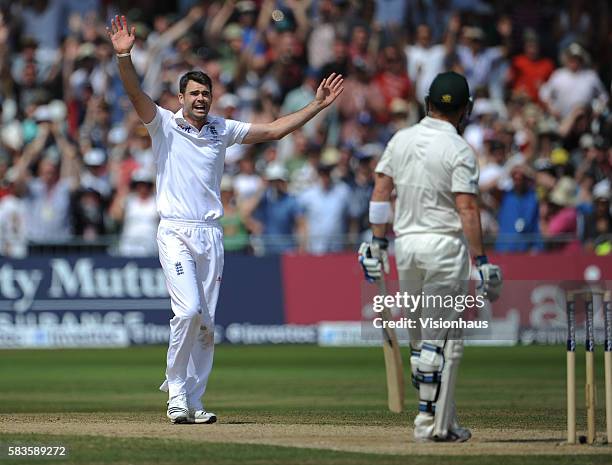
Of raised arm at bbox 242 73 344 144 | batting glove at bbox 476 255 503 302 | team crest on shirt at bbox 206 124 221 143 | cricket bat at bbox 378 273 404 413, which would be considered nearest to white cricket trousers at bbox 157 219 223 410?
team crest on shirt at bbox 206 124 221 143

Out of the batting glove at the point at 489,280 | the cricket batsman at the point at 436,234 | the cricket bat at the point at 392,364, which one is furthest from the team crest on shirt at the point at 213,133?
the batting glove at the point at 489,280

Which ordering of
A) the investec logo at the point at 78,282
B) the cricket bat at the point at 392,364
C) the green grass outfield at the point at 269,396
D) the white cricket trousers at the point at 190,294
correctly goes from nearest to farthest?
the green grass outfield at the point at 269,396 → the cricket bat at the point at 392,364 → the white cricket trousers at the point at 190,294 → the investec logo at the point at 78,282

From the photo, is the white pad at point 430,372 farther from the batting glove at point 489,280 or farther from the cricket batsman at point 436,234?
the batting glove at point 489,280

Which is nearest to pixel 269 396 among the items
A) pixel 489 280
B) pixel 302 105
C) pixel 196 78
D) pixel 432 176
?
pixel 196 78

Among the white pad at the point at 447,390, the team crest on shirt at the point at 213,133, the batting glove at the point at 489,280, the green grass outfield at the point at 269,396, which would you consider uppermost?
the team crest on shirt at the point at 213,133

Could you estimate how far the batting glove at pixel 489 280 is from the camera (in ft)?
30.7

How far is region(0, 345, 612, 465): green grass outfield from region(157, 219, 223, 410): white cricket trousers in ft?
1.69

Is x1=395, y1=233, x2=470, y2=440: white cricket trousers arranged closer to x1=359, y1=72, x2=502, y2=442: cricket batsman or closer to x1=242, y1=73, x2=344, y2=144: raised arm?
x1=359, y1=72, x2=502, y2=442: cricket batsman

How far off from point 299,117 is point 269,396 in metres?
4.44

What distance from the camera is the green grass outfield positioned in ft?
30.2

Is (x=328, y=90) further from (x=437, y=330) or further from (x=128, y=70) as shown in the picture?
(x=437, y=330)

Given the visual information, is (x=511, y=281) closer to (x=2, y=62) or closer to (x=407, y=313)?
(x=2, y=62)

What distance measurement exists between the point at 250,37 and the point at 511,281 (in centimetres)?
711

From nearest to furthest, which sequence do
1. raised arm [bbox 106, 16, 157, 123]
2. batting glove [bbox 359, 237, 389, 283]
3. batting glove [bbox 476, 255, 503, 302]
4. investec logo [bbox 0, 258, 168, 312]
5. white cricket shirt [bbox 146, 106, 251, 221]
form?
batting glove [bbox 476, 255, 503, 302] < batting glove [bbox 359, 237, 389, 283] < raised arm [bbox 106, 16, 157, 123] < white cricket shirt [bbox 146, 106, 251, 221] < investec logo [bbox 0, 258, 168, 312]
